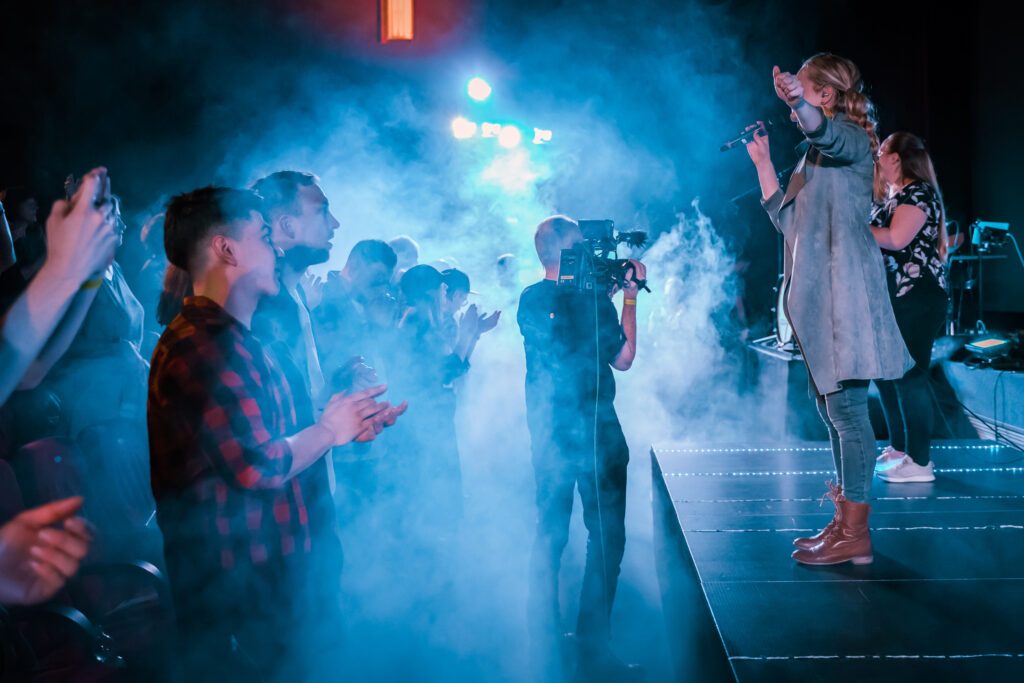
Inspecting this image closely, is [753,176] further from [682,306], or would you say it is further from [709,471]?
[709,471]

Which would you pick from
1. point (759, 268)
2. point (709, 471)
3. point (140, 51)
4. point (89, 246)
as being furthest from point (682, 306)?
point (89, 246)

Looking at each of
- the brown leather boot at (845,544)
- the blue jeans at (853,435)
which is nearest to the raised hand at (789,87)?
the blue jeans at (853,435)

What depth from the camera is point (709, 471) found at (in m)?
3.10

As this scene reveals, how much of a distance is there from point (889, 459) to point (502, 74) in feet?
18.8

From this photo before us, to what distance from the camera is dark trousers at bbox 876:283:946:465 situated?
8.71ft

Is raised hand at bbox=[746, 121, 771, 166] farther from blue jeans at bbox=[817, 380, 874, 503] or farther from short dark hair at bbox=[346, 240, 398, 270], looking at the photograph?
short dark hair at bbox=[346, 240, 398, 270]

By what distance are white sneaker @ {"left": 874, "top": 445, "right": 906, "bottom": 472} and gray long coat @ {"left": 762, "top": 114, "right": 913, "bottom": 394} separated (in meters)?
1.18

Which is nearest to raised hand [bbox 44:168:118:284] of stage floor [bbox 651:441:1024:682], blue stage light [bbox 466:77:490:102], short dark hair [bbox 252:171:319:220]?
short dark hair [bbox 252:171:319:220]

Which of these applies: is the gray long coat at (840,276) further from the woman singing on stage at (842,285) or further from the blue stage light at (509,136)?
the blue stage light at (509,136)

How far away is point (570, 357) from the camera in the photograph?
8.46 feet

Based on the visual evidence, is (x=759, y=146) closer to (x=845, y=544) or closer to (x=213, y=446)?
(x=845, y=544)

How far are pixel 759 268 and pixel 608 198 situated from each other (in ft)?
6.52

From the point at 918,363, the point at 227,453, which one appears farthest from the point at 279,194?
the point at 918,363

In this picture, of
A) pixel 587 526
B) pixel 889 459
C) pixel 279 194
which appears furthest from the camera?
pixel 889 459
